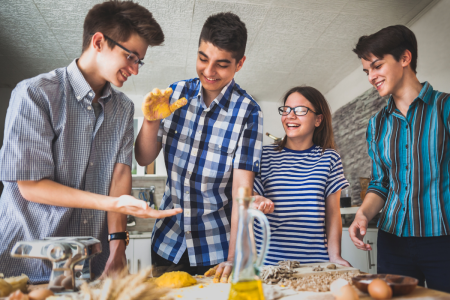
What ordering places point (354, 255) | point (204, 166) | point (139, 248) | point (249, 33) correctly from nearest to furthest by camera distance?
point (204, 166), point (354, 255), point (249, 33), point (139, 248)

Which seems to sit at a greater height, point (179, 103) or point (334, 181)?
point (179, 103)

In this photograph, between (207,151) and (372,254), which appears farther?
(372,254)

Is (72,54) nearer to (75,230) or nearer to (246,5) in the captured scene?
(246,5)

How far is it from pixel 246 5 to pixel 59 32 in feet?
5.99

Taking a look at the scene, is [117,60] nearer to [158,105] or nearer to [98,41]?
[98,41]

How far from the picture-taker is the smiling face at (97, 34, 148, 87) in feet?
3.86

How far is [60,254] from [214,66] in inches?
35.7

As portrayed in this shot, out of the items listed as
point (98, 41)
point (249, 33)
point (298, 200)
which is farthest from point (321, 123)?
point (249, 33)

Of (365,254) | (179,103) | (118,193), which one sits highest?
(179,103)

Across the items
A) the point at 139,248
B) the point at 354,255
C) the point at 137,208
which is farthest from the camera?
the point at 139,248

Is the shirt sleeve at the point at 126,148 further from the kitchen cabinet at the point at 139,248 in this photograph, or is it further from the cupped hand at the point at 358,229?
the kitchen cabinet at the point at 139,248

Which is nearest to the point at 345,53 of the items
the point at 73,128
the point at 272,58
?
the point at 272,58

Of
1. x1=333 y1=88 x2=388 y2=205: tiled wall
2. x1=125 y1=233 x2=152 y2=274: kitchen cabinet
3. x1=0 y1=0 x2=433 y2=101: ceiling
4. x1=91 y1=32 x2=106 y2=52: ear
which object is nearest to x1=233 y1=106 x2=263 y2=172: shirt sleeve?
x1=91 y1=32 x2=106 y2=52: ear

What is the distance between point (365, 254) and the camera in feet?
9.46
